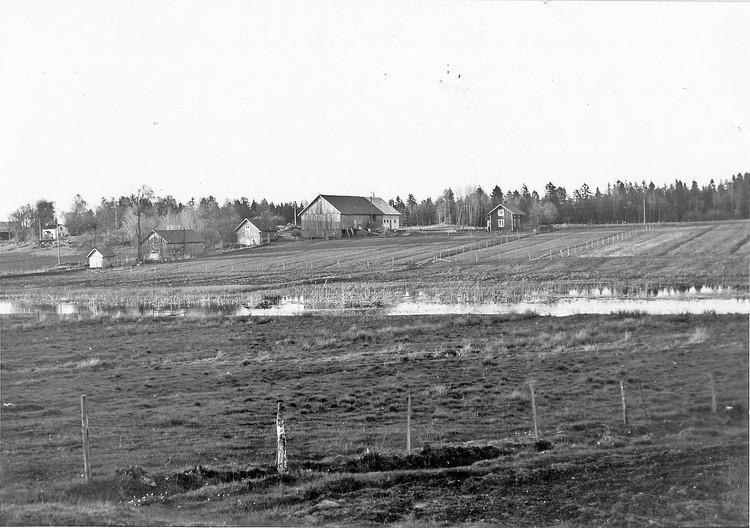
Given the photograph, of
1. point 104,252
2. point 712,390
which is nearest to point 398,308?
point 712,390

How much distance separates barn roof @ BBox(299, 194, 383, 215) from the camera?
5.71m

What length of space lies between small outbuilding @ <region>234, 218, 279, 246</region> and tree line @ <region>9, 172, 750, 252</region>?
2.1 inches

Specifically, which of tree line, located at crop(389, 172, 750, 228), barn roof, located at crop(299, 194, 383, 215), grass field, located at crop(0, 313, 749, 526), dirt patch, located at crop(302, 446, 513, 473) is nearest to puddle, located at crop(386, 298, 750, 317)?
grass field, located at crop(0, 313, 749, 526)

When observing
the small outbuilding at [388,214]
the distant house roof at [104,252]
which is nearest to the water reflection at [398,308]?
the distant house roof at [104,252]

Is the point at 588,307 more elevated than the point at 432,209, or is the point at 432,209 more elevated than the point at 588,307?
the point at 432,209

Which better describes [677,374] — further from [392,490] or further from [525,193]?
[392,490]

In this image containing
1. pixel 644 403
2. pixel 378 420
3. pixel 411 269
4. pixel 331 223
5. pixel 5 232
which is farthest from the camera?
pixel 5 232

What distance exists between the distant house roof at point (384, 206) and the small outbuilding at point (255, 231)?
105 centimetres

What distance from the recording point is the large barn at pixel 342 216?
5.72 metres

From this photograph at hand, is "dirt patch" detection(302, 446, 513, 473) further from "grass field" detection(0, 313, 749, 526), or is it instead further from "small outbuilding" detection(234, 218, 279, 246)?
"small outbuilding" detection(234, 218, 279, 246)

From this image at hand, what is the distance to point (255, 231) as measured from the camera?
5.74 metres

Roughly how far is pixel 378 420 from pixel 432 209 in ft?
7.08

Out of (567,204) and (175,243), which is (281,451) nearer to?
(175,243)

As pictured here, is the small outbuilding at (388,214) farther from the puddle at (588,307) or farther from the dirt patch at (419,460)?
the dirt patch at (419,460)
